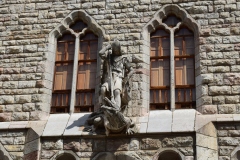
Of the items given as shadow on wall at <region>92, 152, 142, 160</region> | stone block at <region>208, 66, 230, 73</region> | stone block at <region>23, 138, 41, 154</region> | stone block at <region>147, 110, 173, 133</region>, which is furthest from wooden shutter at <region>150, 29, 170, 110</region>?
stone block at <region>23, 138, 41, 154</region>

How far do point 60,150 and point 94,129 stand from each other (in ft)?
→ 2.65

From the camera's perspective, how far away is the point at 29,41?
407 inches

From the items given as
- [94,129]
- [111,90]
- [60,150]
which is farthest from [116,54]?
[60,150]

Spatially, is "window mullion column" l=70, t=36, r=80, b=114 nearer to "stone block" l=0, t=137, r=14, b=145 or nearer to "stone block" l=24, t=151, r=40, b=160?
"stone block" l=24, t=151, r=40, b=160

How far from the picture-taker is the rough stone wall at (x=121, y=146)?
27.6ft

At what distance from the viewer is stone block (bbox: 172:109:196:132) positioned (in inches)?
335

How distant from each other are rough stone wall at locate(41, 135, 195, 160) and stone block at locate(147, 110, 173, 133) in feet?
0.53

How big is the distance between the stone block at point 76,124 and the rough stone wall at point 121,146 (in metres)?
0.13

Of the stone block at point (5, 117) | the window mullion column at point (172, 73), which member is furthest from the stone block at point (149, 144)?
the stone block at point (5, 117)

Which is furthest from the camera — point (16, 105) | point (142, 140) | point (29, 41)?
point (29, 41)

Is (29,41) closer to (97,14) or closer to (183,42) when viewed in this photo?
(97,14)

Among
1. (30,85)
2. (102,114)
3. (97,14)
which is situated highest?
(97,14)

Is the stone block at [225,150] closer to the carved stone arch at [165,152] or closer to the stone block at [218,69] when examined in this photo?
the carved stone arch at [165,152]

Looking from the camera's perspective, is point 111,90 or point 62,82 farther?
point 62,82
